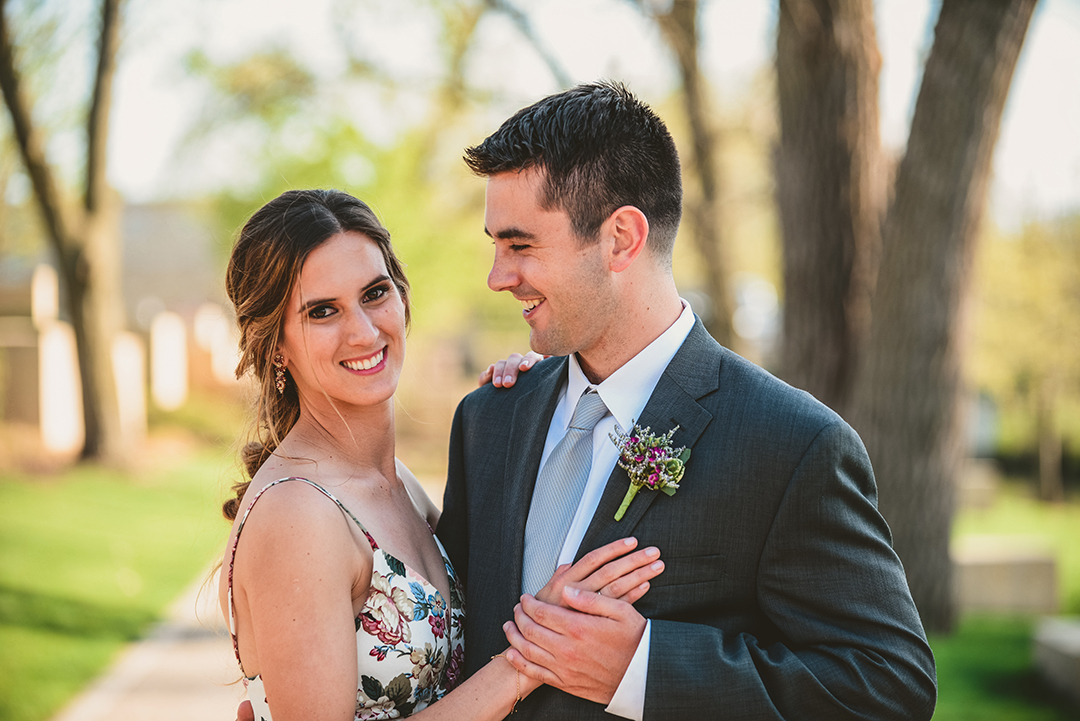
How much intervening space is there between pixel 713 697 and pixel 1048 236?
19.4 metres

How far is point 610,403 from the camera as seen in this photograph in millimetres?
2615

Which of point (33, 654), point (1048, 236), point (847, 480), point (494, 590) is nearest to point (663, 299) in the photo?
point (847, 480)

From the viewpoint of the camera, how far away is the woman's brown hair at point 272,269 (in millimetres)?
2748

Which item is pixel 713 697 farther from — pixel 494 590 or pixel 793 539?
pixel 494 590

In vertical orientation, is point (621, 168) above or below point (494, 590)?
above

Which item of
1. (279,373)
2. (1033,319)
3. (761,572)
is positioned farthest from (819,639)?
(1033,319)

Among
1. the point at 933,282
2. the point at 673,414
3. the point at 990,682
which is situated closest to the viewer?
the point at 673,414

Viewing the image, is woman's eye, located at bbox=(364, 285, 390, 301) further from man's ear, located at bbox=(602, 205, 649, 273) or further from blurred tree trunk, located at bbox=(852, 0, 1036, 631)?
blurred tree trunk, located at bbox=(852, 0, 1036, 631)

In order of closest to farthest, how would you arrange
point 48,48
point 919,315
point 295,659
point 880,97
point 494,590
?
point 295,659
point 494,590
point 919,315
point 880,97
point 48,48

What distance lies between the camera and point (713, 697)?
7.22 feet

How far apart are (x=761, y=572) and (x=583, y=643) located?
0.47 metres

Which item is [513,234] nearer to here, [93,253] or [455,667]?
[455,667]

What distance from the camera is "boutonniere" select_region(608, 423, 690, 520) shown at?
2320 mm

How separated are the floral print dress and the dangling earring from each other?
0.49 metres
